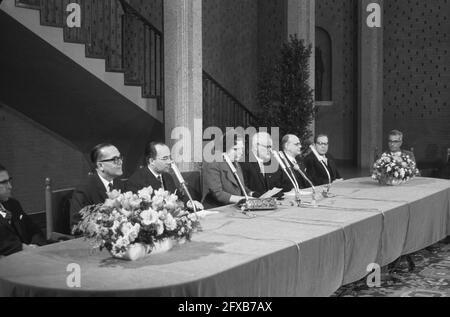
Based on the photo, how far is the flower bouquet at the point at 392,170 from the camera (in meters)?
5.76

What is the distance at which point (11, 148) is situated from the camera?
7891 millimetres

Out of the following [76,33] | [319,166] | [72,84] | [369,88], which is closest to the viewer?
[319,166]

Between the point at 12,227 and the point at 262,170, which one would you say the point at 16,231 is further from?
the point at 262,170

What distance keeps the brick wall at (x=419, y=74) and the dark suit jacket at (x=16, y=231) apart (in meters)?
10.2

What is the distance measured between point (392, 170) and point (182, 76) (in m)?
2.83

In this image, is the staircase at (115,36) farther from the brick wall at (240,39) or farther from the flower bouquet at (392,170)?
the flower bouquet at (392,170)

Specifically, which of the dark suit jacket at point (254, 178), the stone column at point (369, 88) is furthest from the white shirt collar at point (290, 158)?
the stone column at point (369, 88)

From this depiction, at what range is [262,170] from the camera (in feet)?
18.7

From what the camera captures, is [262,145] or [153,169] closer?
[153,169]

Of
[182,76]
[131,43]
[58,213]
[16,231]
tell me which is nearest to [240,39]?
[131,43]

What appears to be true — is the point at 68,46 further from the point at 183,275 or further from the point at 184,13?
the point at 183,275

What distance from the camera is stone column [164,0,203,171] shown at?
738 centimetres
